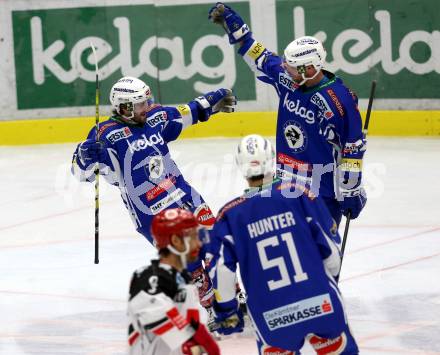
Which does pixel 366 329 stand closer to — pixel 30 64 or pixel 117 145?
pixel 117 145

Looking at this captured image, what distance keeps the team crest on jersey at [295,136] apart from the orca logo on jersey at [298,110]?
0.07 meters

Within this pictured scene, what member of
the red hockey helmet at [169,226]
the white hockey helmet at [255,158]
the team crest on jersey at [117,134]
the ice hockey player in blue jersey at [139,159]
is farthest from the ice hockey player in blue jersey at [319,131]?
the red hockey helmet at [169,226]

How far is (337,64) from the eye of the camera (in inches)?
508

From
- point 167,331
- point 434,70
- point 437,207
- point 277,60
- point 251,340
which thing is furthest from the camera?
point 434,70

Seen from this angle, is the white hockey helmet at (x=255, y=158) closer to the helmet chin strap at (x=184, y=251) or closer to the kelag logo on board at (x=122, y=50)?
the helmet chin strap at (x=184, y=251)

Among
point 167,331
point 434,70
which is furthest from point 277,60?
point 434,70

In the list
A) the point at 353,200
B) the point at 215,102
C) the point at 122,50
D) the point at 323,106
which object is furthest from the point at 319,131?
the point at 122,50

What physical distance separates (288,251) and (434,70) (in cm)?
811

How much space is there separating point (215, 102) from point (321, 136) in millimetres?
854

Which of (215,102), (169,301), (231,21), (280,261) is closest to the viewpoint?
(169,301)

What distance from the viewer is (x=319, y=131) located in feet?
22.4

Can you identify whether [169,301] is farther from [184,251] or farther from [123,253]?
[123,253]

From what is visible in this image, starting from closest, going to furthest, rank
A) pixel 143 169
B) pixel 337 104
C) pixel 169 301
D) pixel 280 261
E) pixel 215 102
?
1. pixel 169 301
2. pixel 280 261
3. pixel 337 104
4. pixel 143 169
5. pixel 215 102

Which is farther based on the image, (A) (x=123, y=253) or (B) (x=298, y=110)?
(A) (x=123, y=253)
